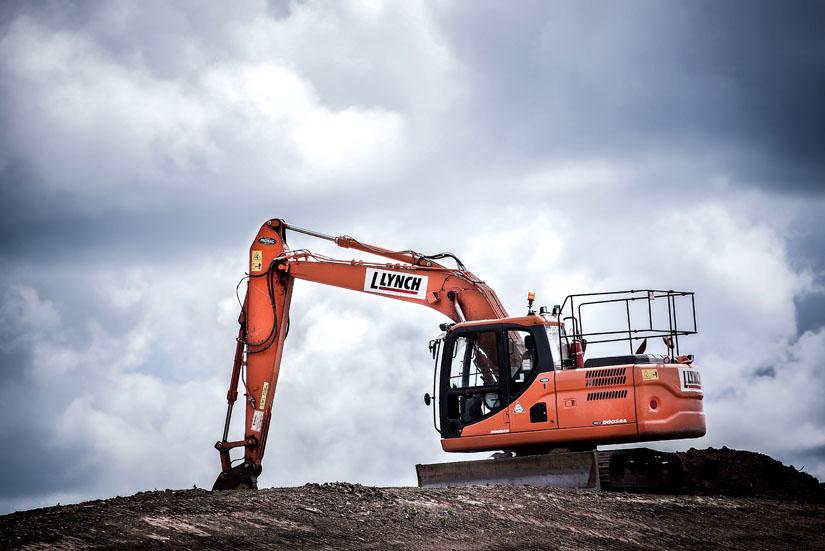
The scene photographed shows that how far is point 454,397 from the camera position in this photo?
1798 cm

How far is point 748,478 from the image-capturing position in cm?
2084

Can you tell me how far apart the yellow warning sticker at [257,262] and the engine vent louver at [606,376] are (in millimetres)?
6123

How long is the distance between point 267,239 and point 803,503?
440 inches

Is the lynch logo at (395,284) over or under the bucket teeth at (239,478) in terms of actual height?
over

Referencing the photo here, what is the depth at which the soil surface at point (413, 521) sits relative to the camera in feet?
36.8

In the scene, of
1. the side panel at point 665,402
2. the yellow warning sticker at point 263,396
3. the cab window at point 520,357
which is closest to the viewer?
the side panel at point 665,402

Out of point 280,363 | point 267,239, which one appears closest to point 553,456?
point 280,363

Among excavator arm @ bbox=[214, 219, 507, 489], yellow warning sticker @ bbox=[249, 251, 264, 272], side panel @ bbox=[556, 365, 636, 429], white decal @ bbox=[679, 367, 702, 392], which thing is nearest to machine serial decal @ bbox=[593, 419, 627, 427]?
side panel @ bbox=[556, 365, 636, 429]

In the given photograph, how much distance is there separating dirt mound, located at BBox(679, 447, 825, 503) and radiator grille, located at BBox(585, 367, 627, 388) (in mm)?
3694

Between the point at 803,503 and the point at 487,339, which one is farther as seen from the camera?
the point at 803,503

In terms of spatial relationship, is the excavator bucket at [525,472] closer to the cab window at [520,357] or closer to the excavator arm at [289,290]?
the cab window at [520,357]

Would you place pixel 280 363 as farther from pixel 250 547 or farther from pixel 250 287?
pixel 250 547

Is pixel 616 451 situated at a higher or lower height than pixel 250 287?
lower

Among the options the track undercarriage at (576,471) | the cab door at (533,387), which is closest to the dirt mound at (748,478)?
the track undercarriage at (576,471)
